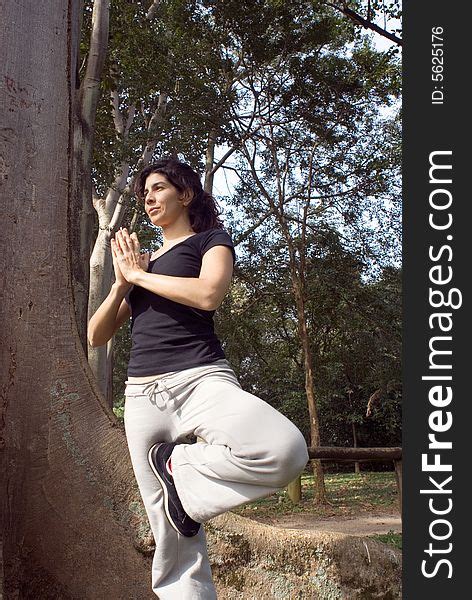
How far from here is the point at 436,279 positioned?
310 centimetres

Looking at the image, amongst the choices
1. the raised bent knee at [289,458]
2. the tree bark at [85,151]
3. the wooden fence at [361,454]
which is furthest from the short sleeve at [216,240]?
the wooden fence at [361,454]

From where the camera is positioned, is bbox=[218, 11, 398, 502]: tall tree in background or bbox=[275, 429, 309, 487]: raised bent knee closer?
bbox=[275, 429, 309, 487]: raised bent knee

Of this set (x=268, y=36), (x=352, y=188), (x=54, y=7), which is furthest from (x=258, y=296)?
(x=54, y=7)

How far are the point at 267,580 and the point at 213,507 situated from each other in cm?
116

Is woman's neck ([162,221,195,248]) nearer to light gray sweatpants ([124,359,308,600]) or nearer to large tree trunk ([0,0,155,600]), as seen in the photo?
light gray sweatpants ([124,359,308,600])

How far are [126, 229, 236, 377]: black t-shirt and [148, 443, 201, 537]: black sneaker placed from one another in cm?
28

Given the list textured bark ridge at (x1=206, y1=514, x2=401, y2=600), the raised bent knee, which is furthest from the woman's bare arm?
textured bark ridge at (x1=206, y1=514, x2=401, y2=600)

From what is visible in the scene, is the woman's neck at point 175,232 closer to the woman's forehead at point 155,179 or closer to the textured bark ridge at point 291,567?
the woman's forehead at point 155,179

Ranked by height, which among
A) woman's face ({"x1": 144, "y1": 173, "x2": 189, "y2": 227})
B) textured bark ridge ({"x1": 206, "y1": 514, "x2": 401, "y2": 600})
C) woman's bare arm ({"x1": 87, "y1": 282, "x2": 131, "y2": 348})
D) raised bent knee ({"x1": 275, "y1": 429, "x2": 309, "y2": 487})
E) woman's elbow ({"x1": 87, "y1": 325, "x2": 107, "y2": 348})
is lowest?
textured bark ridge ({"x1": 206, "y1": 514, "x2": 401, "y2": 600})

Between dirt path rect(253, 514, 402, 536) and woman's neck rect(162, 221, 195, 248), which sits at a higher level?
woman's neck rect(162, 221, 195, 248)

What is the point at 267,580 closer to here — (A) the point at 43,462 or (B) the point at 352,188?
(A) the point at 43,462

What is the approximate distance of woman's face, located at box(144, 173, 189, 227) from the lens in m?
2.66

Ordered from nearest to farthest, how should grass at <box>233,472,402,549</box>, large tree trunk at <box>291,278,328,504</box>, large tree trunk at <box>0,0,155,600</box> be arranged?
large tree trunk at <box>0,0,155,600</box> < grass at <box>233,472,402,549</box> < large tree trunk at <box>291,278,328,504</box>

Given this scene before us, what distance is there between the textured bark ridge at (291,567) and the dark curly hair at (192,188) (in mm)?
1374
